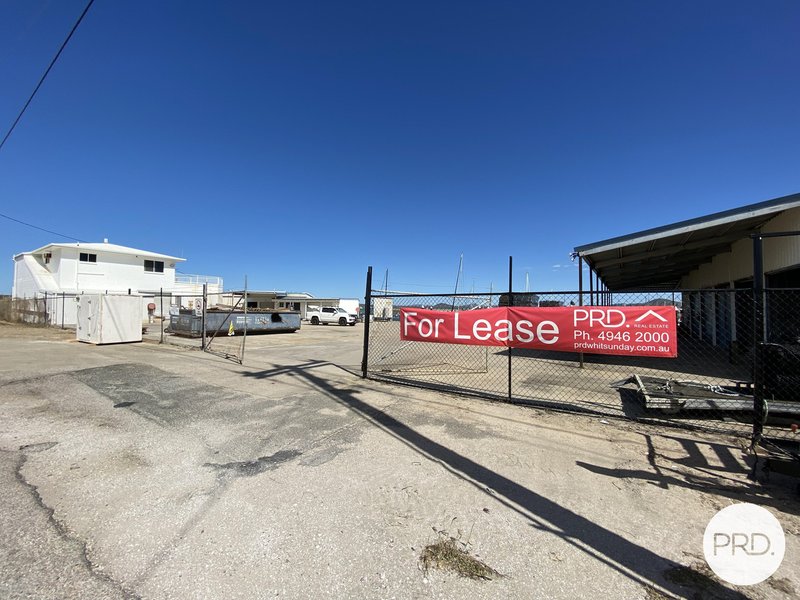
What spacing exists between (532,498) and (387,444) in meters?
1.78

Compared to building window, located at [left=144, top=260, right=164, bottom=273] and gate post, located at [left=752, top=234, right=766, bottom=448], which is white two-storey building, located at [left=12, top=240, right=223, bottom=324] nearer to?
building window, located at [left=144, top=260, right=164, bottom=273]

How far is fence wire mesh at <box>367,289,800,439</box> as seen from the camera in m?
5.49

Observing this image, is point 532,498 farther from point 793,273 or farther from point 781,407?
point 793,273

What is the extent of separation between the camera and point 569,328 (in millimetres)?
5980

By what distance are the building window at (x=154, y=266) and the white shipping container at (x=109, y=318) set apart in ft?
82.4

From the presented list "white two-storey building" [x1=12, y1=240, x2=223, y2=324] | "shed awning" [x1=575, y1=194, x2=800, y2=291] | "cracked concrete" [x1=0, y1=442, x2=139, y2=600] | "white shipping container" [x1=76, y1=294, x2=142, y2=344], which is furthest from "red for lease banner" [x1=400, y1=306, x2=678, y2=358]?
"white two-storey building" [x1=12, y1=240, x2=223, y2=324]

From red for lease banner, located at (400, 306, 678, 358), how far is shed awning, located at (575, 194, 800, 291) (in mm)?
5700

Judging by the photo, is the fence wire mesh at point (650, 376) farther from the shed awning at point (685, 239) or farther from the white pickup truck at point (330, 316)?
the white pickup truck at point (330, 316)

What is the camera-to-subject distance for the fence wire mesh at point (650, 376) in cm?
549

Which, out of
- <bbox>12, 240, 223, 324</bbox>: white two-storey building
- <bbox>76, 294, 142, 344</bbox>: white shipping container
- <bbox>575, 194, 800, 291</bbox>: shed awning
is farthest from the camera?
<bbox>12, 240, 223, 324</bbox>: white two-storey building

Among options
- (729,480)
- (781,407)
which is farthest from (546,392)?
(729,480)

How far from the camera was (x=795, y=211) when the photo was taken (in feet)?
30.2

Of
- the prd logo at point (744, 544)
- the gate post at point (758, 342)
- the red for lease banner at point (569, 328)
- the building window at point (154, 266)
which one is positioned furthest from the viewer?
the building window at point (154, 266)

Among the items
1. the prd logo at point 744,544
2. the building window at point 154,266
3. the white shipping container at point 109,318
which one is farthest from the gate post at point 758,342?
the building window at point 154,266
